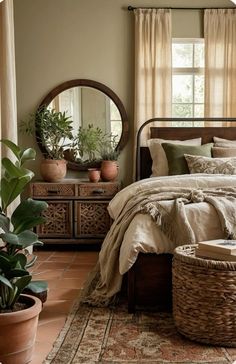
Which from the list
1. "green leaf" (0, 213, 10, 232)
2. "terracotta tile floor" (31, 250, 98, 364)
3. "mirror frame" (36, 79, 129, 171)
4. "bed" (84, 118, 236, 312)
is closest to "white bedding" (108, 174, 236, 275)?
"bed" (84, 118, 236, 312)

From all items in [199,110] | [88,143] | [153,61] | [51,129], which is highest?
[153,61]

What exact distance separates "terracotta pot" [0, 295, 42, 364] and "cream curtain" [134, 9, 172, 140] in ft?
11.5

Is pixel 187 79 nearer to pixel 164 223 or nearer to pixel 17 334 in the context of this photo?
pixel 164 223

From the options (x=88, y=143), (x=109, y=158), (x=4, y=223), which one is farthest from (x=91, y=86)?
(x=4, y=223)

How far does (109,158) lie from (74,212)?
0.73 metres

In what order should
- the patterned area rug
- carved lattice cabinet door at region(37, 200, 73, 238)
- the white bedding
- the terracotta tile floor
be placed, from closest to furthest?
1. the patterned area rug
2. the terracotta tile floor
3. the white bedding
4. carved lattice cabinet door at region(37, 200, 73, 238)

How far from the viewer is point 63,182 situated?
539 centimetres

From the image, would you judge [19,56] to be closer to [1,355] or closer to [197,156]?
[197,156]

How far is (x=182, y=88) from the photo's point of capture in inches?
230

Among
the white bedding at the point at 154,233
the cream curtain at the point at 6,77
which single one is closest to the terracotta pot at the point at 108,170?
the cream curtain at the point at 6,77

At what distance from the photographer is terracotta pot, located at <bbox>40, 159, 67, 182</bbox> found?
539 centimetres

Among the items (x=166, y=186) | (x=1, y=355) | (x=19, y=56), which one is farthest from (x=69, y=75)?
(x=1, y=355)

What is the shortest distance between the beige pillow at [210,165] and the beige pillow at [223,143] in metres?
0.50

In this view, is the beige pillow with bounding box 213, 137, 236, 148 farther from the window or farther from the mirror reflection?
the mirror reflection
